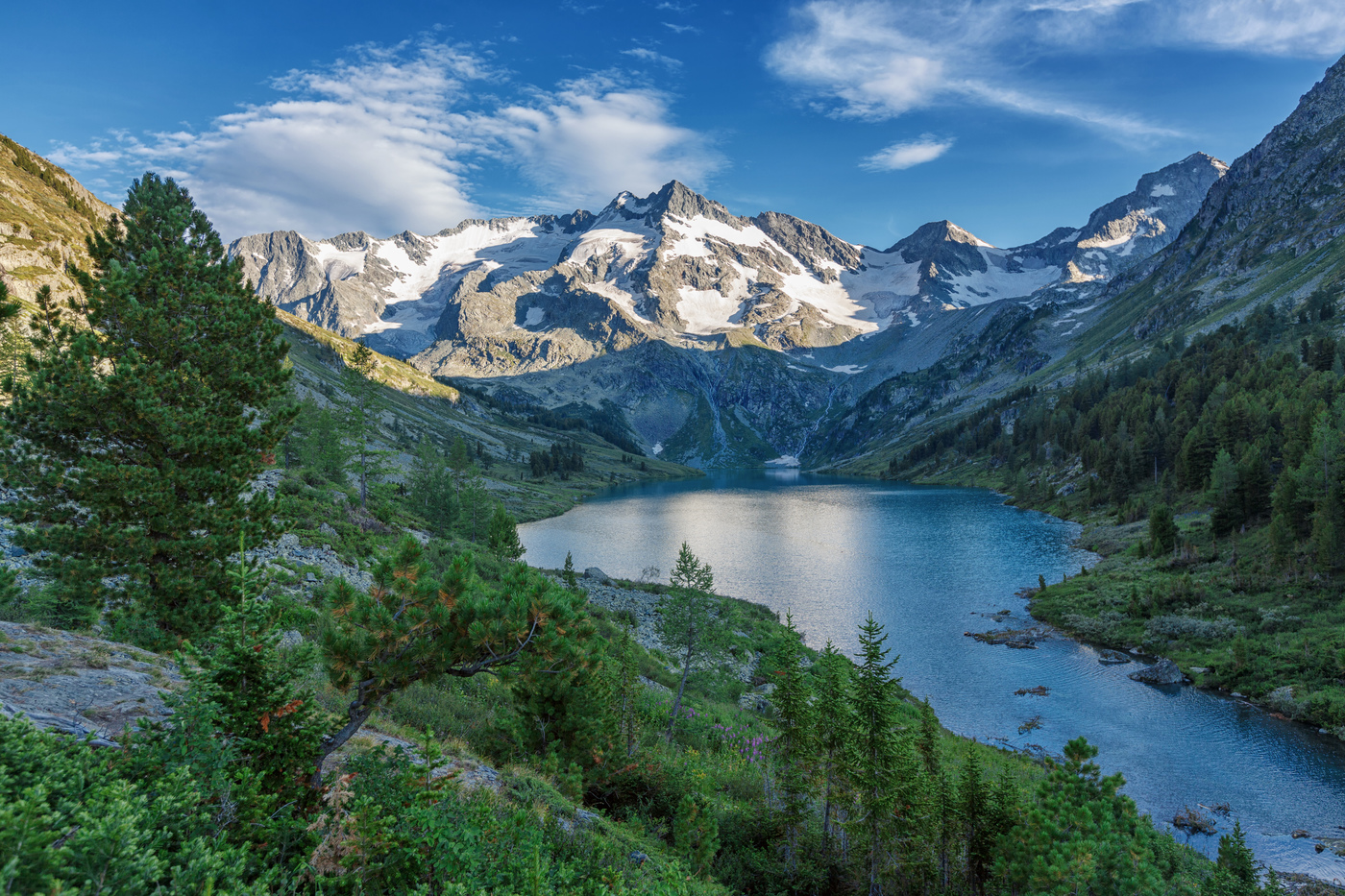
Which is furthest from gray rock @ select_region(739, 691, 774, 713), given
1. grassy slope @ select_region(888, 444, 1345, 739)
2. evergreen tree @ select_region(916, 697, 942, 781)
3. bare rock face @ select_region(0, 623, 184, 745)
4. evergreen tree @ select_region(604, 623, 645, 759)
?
grassy slope @ select_region(888, 444, 1345, 739)

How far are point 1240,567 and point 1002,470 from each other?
437ft

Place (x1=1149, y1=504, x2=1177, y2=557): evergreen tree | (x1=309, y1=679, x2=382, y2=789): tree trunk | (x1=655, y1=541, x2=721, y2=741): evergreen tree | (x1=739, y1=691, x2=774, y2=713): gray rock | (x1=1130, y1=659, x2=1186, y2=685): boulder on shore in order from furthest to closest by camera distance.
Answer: (x1=1149, y1=504, x2=1177, y2=557): evergreen tree → (x1=1130, y1=659, x2=1186, y2=685): boulder on shore → (x1=739, y1=691, x2=774, y2=713): gray rock → (x1=655, y1=541, x2=721, y2=741): evergreen tree → (x1=309, y1=679, x2=382, y2=789): tree trunk

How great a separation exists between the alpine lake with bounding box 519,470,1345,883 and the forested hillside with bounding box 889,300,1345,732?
3.46m

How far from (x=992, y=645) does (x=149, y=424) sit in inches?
2190

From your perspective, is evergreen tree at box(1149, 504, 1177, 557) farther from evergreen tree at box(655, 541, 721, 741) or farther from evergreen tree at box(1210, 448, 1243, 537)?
evergreen tree at box(655, 541, 721, 741)

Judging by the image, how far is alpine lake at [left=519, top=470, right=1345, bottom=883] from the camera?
29.1 metres

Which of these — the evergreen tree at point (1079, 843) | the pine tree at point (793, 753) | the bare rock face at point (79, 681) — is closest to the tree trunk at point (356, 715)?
the bare rock face at point (79, 681)

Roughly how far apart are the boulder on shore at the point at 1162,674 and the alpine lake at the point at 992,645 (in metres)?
0.81

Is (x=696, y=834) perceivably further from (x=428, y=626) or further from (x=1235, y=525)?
(x=1235, y=525)

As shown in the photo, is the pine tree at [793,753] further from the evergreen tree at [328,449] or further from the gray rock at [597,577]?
the evergreen tree at [328,449]

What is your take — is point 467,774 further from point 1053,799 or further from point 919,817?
point 1053,799

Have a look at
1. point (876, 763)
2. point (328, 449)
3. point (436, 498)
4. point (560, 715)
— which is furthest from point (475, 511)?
point (876, 763)

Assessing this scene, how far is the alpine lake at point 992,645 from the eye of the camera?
1147 inches

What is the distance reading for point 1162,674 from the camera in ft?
137
